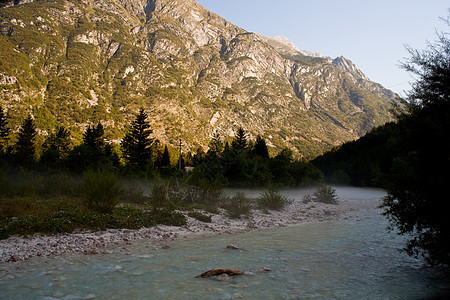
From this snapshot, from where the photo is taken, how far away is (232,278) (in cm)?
532

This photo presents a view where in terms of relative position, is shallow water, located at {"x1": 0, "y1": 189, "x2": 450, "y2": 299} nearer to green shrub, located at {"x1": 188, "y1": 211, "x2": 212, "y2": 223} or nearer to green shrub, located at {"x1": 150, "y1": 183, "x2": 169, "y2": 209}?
green shrub, located at {"x1": 188, "y1": 211, "x2": 212, "y2": 223}

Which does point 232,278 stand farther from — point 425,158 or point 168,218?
point 168,218

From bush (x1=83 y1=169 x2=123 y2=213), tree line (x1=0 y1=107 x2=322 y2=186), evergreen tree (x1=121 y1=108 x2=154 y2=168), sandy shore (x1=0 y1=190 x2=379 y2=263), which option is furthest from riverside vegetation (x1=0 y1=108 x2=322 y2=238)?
evergreen tree (x1=121 y1=108 x2=154 y2=168)

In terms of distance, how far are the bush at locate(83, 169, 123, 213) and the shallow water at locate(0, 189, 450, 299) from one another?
327 centimetres

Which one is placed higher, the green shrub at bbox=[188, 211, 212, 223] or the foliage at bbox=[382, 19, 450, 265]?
the foliage at bbox=[382, 19, 450, 265]

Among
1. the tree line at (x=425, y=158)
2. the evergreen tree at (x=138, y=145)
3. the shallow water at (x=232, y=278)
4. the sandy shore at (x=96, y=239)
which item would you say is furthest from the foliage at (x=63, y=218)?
the evergreen tree at (x=138, y=145)

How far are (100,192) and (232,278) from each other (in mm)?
7397

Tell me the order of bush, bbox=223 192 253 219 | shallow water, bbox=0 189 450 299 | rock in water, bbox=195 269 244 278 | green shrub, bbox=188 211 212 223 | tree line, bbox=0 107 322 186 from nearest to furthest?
1. shallow water, bbox=0 189 450 299
2. rock in water, bbox=195 269 244 278
3. green shrub, bbox=188 211 212 223
4. bush, bbox=223 192 253 219
5. tree line, bbox=0 107 322 186

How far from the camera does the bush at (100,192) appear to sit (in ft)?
34.6

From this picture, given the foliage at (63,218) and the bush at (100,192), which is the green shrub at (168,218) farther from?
the bush at (100,192)

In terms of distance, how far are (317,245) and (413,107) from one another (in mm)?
5186

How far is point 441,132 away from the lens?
4.73 metres

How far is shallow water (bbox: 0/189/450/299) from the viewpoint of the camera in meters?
4.52

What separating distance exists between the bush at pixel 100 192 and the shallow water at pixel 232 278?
3.27 meters
